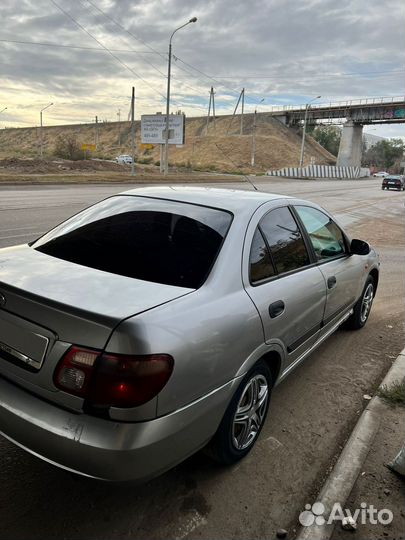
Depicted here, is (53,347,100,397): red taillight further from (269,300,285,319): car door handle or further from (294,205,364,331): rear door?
(294,205,364,331): rear door

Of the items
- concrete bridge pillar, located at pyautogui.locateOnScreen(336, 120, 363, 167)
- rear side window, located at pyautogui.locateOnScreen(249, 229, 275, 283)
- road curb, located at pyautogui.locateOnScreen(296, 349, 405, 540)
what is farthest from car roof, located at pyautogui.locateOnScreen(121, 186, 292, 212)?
concrete bridge pillar, located at pyautogui.locateOnScreen(336, 120, 363, 167)

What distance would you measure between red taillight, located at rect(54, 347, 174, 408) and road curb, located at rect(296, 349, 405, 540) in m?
1.10

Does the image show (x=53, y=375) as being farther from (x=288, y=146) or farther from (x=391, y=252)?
(x=288, y=146)

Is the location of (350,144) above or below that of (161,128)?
above

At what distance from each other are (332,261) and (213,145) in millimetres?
91317

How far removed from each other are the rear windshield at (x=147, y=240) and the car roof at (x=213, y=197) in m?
0.08

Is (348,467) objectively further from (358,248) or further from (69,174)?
(69,174)

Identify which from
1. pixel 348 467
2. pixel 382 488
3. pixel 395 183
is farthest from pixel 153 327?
pixel 395 183

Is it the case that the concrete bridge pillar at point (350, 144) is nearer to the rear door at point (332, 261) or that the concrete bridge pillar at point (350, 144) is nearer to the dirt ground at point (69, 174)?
the dirt ground at point (69, 174)

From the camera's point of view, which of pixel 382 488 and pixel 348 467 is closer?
pixel 382 488

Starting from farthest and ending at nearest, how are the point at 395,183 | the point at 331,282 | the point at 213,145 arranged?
the point at 213,145 < the point at 395,183 < the point at 331,282

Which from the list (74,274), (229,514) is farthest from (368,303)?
(74,274)

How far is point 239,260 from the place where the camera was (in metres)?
2.67

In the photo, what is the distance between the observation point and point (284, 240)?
129 inches
